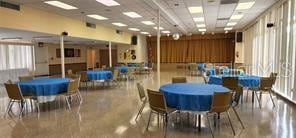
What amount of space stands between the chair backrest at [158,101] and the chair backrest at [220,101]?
88 centimetres

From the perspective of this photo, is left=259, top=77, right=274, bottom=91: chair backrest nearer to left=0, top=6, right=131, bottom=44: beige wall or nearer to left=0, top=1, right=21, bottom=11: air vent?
left=0, top=6, right=131, bottom=44: beige wall

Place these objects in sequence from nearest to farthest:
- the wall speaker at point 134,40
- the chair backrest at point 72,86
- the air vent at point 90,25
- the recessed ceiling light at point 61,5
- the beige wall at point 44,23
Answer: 1. the chair backrest at point 72,86
2. the beige wall at point 44,23
3. the recessed ceiling light at point 61,5
4. the air vent at point 90,25
5. the wall speaker at point 134,40

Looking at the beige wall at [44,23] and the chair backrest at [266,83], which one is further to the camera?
the beige wall at [44,23]

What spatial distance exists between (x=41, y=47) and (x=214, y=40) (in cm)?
1469

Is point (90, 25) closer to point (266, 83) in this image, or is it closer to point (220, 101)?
point (266, 83)

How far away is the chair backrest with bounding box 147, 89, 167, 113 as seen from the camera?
12.5 feet

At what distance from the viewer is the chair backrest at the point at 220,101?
3.73 m

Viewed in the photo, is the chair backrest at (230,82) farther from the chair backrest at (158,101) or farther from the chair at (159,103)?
the chair backrest at (158,101)

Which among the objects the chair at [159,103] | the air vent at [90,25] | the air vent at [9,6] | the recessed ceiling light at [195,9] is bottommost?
the chair at [159,103]

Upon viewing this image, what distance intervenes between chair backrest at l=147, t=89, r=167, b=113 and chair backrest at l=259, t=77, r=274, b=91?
3738 mm

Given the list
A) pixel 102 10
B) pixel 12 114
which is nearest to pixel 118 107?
pixel 12 114

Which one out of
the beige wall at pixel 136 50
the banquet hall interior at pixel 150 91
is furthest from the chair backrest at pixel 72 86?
the beige wall at pixel 136 50

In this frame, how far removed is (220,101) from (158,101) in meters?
1.11

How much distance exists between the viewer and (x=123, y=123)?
4.67m
